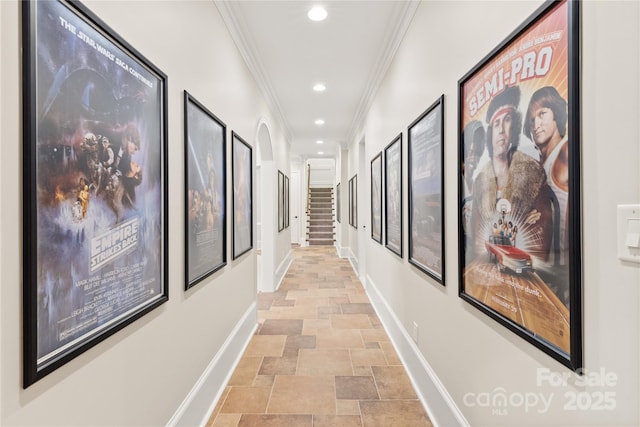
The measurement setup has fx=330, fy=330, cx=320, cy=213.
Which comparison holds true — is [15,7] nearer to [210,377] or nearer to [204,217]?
[204,217]

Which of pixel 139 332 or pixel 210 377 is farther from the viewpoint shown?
pixel 210 377

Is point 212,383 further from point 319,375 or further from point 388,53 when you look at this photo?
point 388,53

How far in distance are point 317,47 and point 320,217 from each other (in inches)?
342

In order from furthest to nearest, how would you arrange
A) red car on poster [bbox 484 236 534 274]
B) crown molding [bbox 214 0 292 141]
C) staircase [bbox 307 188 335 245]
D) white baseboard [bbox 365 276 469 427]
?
staircase [bbox 307 188 335 245], crown molding [bbox 214 0 292 141], white baseboard [bbox 365 276 469 427], red car on poster [bbox 484 236 534 274]

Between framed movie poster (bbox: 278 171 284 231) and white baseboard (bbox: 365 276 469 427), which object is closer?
white baseboard (bbox: 365 276 469 427)

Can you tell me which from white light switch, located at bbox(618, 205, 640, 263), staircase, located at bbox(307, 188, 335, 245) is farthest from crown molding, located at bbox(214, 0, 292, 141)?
staircase, located at bbox(307, 188, 335, 245)

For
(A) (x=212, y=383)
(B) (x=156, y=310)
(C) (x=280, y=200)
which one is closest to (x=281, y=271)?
(C) (x=280, y=200)

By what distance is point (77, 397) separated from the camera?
1015mm

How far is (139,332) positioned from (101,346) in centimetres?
23

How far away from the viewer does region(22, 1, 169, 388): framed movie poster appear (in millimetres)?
839

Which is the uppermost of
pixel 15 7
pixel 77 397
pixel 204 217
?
pixel 15 7

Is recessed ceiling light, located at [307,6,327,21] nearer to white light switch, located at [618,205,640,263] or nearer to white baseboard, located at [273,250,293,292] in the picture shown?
white light switch, located at [618,205,640,263]

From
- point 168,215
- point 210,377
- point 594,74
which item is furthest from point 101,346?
point 594,74

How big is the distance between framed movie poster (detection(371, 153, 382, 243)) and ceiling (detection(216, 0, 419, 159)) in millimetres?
920
